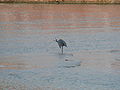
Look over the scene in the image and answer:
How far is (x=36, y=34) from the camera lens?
18641mm

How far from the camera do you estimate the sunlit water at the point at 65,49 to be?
10.7 metres

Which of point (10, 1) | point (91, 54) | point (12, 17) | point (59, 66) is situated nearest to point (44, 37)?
point (91, 54)

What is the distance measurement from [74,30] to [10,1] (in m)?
18.3

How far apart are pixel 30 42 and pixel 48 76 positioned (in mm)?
5448

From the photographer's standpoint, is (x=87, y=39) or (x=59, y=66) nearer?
(x=59, y=66)

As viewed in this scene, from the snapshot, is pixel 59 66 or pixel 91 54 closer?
pixel 59 66

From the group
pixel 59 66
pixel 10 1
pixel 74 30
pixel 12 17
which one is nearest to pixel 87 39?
pixel 74 30

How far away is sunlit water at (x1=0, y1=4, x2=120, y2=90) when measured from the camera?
1066cm

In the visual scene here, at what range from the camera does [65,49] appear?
15.2 metres

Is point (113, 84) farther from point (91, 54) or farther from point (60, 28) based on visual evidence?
point (60, 28)

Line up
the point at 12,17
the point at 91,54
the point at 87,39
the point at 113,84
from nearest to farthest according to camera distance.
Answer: the point at 113,84 → the point at 91,54 → the point at 87,39 → the point at 12,17

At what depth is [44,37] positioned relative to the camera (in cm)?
1772

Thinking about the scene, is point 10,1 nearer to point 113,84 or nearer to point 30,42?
point 30,42

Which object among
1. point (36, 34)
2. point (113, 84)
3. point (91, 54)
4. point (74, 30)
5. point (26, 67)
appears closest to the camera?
point (113, 84)
